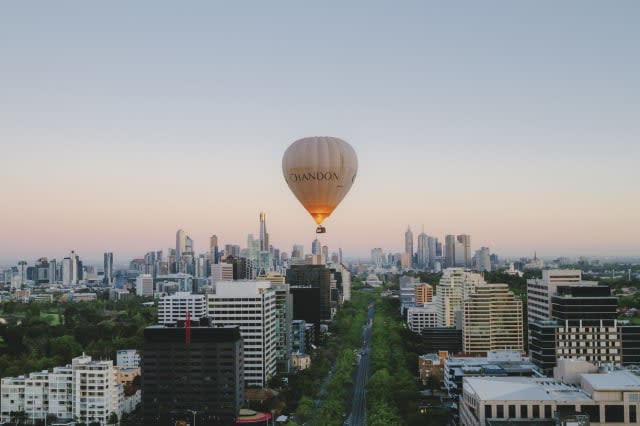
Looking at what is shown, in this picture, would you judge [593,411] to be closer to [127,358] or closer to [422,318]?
[127,358]

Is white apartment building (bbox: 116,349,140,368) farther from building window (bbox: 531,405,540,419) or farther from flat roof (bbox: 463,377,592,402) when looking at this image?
building window (bbox: 531,405,540,419)

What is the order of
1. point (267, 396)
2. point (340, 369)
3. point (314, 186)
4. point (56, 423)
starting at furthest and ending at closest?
point (340, 369) < point (267, 396) < point (56, 423) < point (314, 186)

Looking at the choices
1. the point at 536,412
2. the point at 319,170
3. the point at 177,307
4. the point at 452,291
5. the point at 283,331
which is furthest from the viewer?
the point at 177,307

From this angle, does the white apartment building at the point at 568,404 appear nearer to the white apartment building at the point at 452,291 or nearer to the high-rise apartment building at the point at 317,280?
the white apartment building at the point at 452,291

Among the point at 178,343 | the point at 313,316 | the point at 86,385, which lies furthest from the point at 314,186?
the point at 313,316

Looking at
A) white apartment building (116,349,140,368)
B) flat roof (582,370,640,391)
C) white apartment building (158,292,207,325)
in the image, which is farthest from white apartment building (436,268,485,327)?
flat roof (582,370,640,391)

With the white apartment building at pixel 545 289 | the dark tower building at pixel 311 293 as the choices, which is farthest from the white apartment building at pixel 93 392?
the dark tower building at pixel 311 293

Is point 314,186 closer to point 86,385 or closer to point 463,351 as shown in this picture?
point 86,385

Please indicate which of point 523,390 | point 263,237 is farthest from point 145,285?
point 523,390
